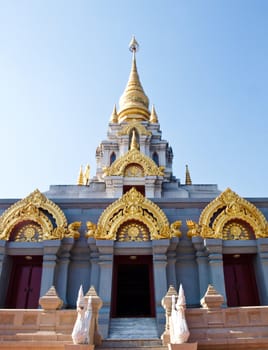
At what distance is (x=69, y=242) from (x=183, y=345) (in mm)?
6870

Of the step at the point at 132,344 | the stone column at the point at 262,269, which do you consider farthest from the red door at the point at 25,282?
the stone column at the point at 262,269

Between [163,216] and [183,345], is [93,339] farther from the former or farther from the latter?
[163,216]

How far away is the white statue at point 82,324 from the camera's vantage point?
26.9ft

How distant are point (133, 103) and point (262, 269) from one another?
23488 millimetres

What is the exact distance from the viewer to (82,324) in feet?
27.5

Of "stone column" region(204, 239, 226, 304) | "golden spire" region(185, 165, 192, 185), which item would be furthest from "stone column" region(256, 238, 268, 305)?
"golden spire" region(185, 165, 192, 185)

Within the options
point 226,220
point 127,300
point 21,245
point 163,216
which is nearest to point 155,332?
point 163,216

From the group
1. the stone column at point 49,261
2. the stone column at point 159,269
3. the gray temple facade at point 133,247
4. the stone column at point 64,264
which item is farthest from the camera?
the stone column at point 64,264

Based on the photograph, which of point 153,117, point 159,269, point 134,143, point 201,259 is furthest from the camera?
point 153,117

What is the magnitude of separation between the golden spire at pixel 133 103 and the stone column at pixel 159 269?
818 inches

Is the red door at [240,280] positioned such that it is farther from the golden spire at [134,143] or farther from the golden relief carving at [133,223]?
the golden spire at [134,143]

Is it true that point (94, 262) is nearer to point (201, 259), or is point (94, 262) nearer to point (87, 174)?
point (201, 259)

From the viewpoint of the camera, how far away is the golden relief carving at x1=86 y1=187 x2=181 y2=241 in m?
13.6

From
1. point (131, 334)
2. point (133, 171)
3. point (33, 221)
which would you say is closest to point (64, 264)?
point (33, 221)
